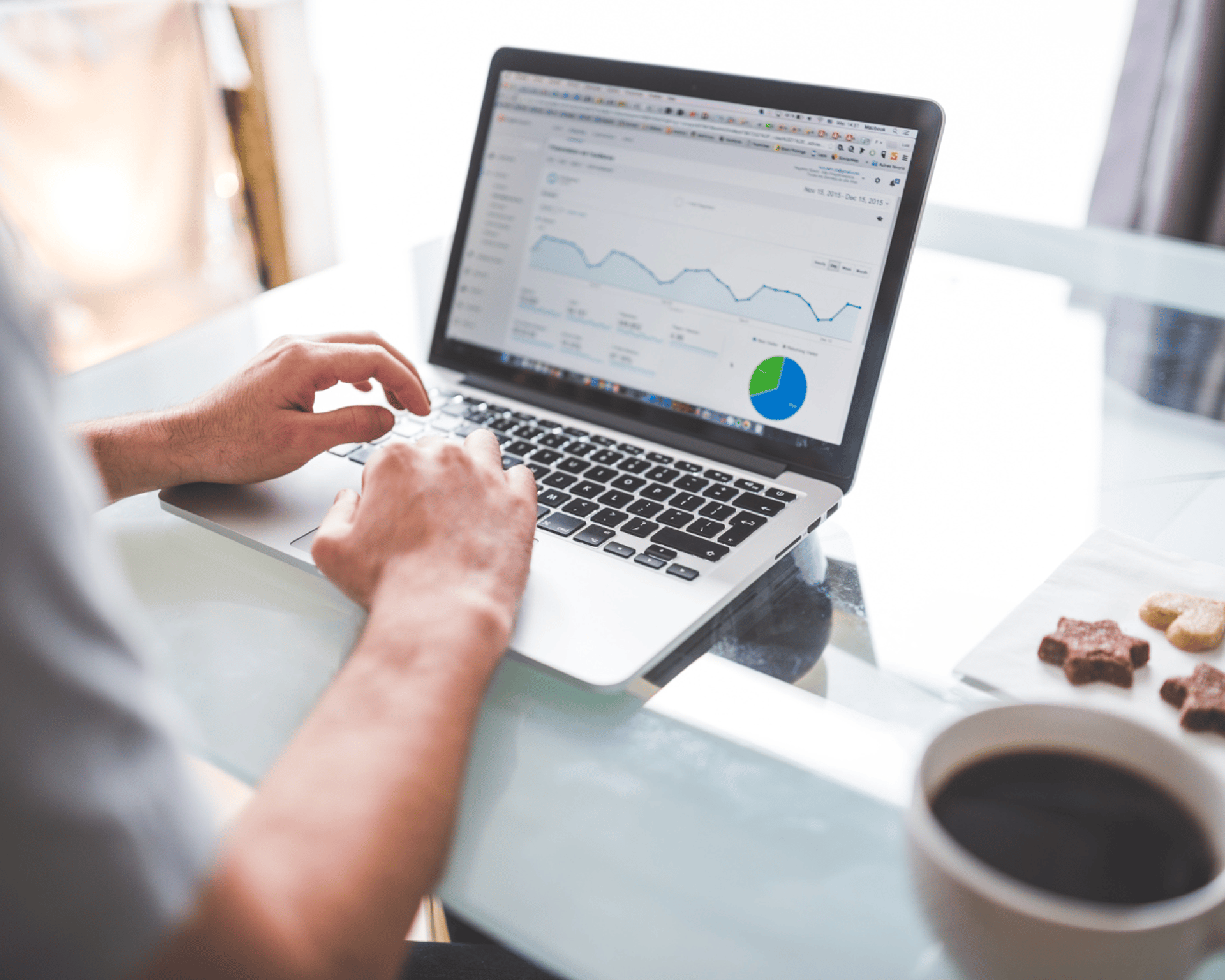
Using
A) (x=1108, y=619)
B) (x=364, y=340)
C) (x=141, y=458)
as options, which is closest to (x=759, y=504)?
(x=1108, y=619)

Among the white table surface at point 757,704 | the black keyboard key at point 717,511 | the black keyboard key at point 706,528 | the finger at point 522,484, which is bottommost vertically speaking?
the white table surface at point 757,704

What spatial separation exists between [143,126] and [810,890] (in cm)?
293

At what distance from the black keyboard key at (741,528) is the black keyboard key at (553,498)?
14 centimetres

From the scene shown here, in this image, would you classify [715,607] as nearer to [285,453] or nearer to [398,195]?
[285,453]

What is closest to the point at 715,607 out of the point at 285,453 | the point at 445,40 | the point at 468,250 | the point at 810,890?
the point at 810,890

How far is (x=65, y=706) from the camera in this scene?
1.07 ft

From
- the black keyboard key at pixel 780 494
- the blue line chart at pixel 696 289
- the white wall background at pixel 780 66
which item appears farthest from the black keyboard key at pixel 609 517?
the white wall background at pixel 780 66

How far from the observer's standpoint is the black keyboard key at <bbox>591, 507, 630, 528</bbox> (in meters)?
0.74

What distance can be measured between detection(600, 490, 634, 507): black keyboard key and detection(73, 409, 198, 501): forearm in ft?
1.13

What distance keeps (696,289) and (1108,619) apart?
447 millimetres

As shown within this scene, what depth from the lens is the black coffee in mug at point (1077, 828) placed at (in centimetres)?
37

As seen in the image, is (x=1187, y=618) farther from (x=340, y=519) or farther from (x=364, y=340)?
(x=364, y=340)

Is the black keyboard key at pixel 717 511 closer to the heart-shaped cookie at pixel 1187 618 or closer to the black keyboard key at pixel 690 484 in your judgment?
the black keyboard key at pixel 690 484

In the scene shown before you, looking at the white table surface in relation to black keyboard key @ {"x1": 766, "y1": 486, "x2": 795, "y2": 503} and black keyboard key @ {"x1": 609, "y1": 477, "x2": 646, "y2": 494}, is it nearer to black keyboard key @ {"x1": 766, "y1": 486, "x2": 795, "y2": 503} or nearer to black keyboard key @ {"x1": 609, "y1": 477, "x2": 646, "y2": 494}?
black keyboard key @ {"x1": 766, "y1": 486, "x2": 795, "y2": 503}
